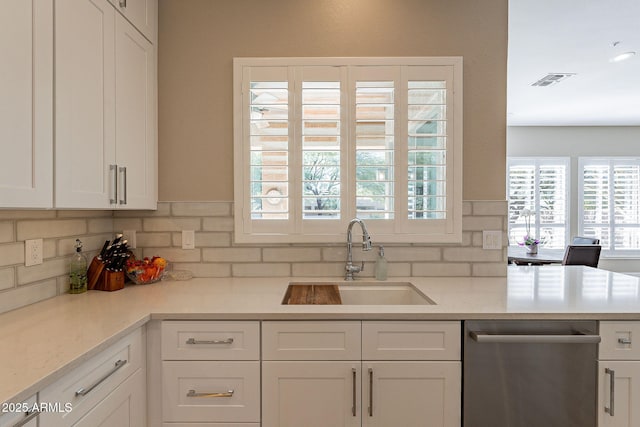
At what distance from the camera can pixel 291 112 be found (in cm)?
204

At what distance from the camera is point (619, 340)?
1414mm

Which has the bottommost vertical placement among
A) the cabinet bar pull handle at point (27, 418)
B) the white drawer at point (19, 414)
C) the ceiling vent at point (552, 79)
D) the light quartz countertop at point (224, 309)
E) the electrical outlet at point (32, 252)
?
the cabinet bar pull handle at point (27, 418)

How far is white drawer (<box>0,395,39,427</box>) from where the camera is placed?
77 cm

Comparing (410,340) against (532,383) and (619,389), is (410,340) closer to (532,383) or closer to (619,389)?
(532,383)

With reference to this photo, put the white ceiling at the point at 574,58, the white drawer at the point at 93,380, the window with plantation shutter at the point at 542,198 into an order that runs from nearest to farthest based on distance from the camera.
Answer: the white drawer at the point at 93,380 → the white ceiling at the point at 574,58 → the window with plantation shutter at the point at 542,198

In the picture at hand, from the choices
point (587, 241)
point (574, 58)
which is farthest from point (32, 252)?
point (587, 241)

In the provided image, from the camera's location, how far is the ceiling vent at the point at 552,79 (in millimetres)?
3849

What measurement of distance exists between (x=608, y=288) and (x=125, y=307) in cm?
230

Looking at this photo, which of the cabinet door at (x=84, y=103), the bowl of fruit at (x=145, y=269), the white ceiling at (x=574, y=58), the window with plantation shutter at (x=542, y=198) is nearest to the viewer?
the cabinet door at (x=84, y=103)

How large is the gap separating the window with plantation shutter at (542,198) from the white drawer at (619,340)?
16.8 feet

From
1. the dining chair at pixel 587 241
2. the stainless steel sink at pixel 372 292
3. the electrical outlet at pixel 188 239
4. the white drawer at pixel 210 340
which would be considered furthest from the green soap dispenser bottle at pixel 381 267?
the dining chair at pixel 587 241

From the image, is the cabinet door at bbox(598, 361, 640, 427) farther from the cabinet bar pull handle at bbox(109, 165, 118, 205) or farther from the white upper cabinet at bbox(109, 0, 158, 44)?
the white upper cabinet at bbox(109, 0, 158, 44)

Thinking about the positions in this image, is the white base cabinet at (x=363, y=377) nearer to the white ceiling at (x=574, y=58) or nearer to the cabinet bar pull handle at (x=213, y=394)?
the cabinet bar pull handle at (x=213, y=394)

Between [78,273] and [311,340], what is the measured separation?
1.19m
